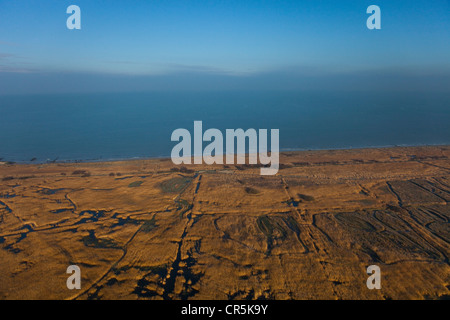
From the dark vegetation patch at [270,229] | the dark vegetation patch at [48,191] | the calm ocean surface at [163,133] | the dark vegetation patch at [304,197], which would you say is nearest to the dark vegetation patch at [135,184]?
the dark vegetation patch at [48,191]

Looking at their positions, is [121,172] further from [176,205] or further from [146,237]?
[146,237]

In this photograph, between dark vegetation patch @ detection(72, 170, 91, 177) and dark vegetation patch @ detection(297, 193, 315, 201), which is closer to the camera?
dark vegetation patch @ detection(297, 193, 315, 201)

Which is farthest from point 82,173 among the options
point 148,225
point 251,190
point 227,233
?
point 227,233

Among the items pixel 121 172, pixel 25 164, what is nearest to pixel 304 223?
pixel 121 172

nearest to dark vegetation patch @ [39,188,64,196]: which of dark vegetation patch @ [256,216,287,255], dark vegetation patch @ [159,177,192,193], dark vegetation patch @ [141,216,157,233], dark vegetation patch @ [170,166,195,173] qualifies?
dark vegetation patch @ [159,177,192,193]

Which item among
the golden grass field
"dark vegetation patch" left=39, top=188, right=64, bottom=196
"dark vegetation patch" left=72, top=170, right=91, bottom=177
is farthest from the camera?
"dark vegetation patch" left=72, top=170, right=91, bottom=177

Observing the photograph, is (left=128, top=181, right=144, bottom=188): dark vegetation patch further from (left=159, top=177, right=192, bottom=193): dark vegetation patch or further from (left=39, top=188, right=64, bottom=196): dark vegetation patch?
(left=39, top=188, right=64, bottom=196): dark vegetation patch

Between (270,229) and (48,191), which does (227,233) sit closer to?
(270,229)
